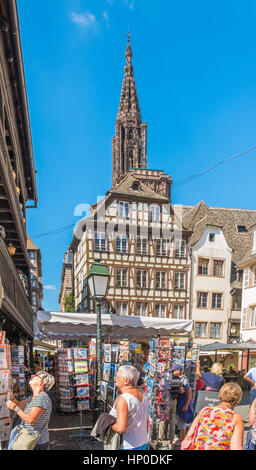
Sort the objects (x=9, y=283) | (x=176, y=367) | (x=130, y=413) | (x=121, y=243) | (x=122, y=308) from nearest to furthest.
Answer: 1. (x=130, y=413)
2. (x=9, y=283)
3. (x=176, y=367)
4. (x=122, y=308)
5. (x=121, y=243)

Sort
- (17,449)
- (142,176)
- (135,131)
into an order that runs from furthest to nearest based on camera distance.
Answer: (135,131), (142,176), (17,449)

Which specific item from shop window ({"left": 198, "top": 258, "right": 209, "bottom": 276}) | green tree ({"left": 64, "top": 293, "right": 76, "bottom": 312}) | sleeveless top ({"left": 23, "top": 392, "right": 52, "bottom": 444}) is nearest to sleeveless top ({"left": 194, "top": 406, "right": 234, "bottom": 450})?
sleeveless top ({"left": 23, "top": 392, "right": 52, "bottom": 444})

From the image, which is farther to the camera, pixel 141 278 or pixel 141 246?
pixel 141 246

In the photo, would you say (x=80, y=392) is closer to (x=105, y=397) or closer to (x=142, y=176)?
(x=105, y=397)

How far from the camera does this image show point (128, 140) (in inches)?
2731

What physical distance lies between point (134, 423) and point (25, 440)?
101 centimetres

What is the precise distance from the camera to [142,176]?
5506 cm

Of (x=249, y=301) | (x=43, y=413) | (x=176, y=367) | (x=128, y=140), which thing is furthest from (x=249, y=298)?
(x=128, y=140)

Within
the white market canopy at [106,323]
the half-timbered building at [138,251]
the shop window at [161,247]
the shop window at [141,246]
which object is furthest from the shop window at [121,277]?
the white market canopy at [106,323]

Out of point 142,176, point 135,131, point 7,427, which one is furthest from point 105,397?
point 135,131

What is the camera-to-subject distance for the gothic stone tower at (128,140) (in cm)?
6756

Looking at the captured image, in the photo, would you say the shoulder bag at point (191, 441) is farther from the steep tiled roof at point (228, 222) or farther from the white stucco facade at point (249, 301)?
the steep tiled roof at point (228, 222)

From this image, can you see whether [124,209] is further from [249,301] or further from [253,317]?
[253,317]
